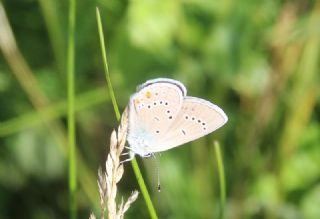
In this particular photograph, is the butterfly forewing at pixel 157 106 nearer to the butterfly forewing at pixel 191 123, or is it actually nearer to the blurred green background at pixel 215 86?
the butterfly forewing at pixel 191 123

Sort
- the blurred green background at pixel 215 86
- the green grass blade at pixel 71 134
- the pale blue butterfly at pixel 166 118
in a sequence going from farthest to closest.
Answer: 1. the blurred green background at pixel 215 86
2. the pale blue butterfly at pixel 166 118
3. the green grass blade at pixel 71 134

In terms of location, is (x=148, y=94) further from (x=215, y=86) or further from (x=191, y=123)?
(x=215, y=86)

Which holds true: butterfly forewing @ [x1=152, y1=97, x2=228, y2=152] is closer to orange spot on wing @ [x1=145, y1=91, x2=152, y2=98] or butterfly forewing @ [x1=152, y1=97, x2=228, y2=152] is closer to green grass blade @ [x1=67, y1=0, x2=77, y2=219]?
orange spot on wing @ [x1=145, y1=91, x2=152, y2=98]

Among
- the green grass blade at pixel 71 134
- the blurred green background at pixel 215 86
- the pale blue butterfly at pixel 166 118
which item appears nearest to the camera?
the green grass blade at pixel 71 134

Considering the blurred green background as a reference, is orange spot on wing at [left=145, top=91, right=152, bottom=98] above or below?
below

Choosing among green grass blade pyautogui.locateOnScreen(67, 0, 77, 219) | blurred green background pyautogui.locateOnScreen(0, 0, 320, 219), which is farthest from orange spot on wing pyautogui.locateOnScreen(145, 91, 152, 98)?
blurred green background pyautogui.locateOnScreen(0, 0, 320, 219)

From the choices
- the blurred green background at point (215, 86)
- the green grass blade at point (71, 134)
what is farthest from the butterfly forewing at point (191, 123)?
the blurred green background at point (215, 86)
